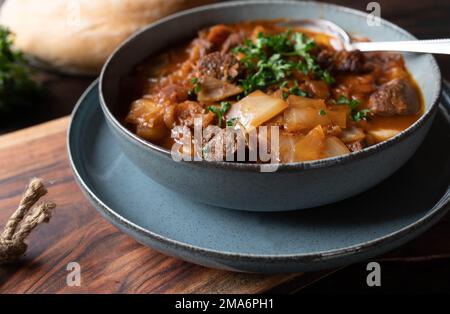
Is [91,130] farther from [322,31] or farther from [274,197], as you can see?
[322,31]

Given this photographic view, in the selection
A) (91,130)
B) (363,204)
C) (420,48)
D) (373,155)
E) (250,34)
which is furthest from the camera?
(250,34)

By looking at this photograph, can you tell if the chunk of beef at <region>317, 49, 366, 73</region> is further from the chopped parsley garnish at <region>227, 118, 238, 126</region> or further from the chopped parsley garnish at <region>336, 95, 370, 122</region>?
the chopped parsley garnish at <region>227, 118, 238, 126</region>

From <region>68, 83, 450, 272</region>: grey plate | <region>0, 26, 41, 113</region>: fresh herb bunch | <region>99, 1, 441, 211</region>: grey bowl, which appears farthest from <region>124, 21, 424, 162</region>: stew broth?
<region>0, 26, 41, 113</region>: fresh herb bunch

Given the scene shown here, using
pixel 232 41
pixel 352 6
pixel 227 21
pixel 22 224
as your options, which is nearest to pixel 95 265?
pixel 22 224

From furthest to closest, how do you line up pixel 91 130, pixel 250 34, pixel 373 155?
1. pixel 250 34
2. pixel 91 130
3. pixel 373 155

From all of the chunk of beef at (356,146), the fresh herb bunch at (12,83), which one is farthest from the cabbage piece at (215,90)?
the fresh herb bunch at (12,83)

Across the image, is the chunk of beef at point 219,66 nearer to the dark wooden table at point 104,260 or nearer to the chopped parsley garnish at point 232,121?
the chopped parsley garnish at point 232,121

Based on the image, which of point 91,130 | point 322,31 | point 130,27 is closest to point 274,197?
point 91,130
